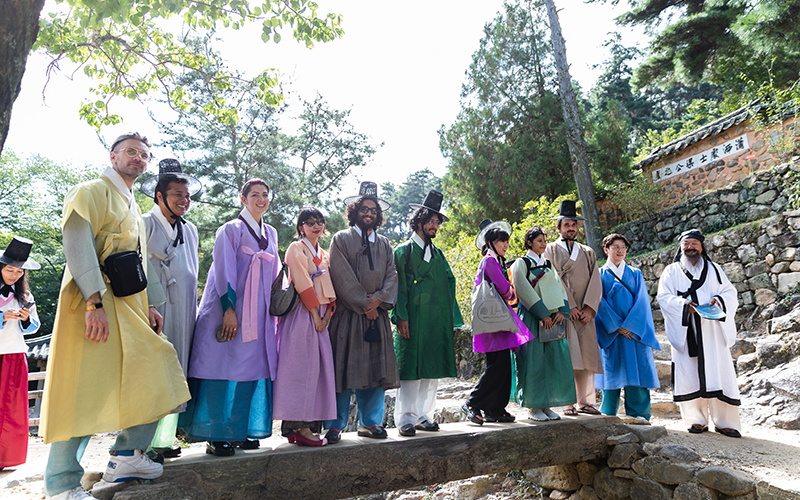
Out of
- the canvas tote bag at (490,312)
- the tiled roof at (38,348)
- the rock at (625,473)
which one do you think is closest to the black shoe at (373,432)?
the canvas tote bag at (490,312)

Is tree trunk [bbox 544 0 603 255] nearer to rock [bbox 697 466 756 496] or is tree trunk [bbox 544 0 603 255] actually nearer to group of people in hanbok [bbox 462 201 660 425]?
group of people in hanbok [bbox 462 201 660 425]

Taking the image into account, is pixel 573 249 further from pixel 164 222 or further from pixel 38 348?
pixel 38 348

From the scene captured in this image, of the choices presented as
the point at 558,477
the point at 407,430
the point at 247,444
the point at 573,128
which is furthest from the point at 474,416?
the point at 573,128

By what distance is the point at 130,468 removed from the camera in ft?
8.26

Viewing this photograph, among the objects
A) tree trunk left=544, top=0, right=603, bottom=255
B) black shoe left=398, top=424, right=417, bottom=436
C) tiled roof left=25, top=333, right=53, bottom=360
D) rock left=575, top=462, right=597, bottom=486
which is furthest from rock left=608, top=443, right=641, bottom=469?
tiled roof left=25, top=333, right=53, bottom=360

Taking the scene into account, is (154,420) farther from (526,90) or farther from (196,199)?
(526,90)

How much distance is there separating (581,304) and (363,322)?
7.48ft

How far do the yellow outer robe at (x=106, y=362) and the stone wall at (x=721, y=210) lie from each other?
31.8 feet

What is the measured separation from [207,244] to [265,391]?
11247 mm

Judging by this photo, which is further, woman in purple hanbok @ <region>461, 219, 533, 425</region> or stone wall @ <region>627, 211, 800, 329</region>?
stone wall @ <region>627, 211, 800, 329</region>

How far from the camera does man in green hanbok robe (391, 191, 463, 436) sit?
3869mm

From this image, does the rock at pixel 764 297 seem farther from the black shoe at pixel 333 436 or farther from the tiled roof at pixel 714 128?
the black shoe at pixel 333 436

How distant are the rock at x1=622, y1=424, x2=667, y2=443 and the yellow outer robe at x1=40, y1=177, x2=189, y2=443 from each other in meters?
3.69

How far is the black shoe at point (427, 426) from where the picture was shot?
3852 mm
